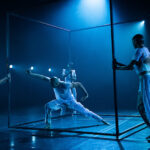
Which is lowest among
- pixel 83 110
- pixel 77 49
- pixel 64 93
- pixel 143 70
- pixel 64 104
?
pixel 83 110

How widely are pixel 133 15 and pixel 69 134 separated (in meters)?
5.86

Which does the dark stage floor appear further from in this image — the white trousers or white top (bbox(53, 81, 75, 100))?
white top (bbox(53, 81, 75, 100))

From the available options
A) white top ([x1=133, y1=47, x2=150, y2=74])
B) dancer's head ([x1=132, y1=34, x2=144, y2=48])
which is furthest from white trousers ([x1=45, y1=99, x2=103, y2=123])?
dancer's head ([x1=132, y1=34, x2=144, y2=48])

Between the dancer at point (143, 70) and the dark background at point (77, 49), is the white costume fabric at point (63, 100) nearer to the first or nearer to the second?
the dancer at point (143, 70)

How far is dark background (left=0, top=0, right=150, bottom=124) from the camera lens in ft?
26.7

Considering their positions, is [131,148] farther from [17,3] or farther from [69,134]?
[17,3]

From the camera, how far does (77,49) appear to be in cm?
969

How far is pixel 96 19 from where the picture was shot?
7.87m

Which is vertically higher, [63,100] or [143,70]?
[143,70]

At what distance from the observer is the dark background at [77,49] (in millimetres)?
8125

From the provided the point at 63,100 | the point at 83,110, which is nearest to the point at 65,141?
the point at 83,110

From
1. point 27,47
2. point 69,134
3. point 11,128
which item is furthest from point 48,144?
point 27,47

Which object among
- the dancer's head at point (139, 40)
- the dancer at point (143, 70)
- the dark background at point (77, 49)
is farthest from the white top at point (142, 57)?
the dark background at point (77, 49)

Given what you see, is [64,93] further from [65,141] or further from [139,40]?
[139,40]
